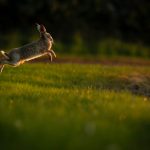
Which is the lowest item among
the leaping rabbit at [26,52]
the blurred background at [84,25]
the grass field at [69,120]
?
the grass field at [69,120]

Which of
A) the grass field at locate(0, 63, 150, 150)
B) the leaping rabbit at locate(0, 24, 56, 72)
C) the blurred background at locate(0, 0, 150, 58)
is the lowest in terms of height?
the grass field at locate(0, 63, 150, 150)

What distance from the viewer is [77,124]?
9820 millimetres

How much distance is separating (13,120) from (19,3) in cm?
2136

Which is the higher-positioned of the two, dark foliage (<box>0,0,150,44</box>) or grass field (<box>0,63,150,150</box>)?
dark foliage (<box>0,0,150,44</box>)

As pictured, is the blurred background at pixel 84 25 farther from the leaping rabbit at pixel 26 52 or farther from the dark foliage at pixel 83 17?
the leaping rabbit at pixel 26 52

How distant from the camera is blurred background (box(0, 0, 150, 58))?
29.7 m

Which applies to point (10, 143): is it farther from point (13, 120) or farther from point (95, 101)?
point (95, 101)

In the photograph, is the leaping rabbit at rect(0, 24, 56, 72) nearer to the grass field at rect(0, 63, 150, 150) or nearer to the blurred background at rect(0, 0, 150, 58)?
the grass field at rect(0, 63, 150, 150)

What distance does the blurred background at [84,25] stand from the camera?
29.7 metres

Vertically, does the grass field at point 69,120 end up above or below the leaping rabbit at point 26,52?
below

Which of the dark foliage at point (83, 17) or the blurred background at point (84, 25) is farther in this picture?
the dark foliage at point (83, 17)

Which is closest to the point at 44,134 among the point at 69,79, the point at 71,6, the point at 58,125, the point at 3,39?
the point at 58,125

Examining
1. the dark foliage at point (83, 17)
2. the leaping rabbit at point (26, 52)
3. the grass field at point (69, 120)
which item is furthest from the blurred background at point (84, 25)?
the grass field at point (69, 120)

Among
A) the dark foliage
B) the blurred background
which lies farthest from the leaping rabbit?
the dark foliage
